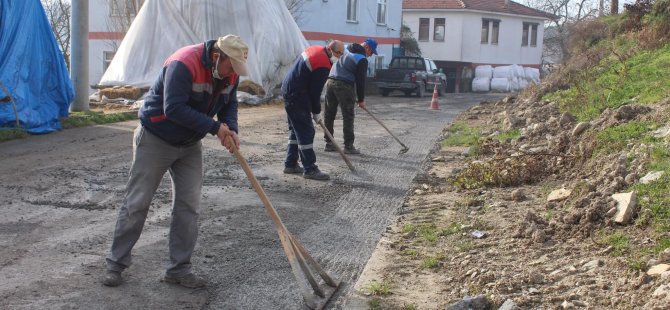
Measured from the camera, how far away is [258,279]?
5578mm

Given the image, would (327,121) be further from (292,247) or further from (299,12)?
(299,12)

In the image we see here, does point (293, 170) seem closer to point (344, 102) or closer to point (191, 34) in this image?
point (344, 102)

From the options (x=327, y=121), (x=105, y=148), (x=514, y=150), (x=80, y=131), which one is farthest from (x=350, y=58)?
(x=80, y=131)

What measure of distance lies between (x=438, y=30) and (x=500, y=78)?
5340mm

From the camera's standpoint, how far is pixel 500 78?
45250 millimetres

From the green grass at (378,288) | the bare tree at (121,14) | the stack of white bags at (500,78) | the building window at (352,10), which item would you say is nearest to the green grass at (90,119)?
the green grass at (378,288)

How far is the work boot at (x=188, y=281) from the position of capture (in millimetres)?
5258

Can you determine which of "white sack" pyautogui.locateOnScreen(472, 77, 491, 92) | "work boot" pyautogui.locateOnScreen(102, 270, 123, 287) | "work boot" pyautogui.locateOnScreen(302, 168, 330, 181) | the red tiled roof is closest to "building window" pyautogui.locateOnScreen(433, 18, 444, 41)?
the red tiled roof

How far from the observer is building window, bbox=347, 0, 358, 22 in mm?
35438

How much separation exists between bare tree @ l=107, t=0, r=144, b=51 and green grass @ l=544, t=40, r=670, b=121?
1655 centimetres

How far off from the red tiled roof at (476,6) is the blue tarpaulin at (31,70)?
3535cm

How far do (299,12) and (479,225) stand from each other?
84.4 feet

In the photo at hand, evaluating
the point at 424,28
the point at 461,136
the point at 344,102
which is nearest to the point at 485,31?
the point at 424,28

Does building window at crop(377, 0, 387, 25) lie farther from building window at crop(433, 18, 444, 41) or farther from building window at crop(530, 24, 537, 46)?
building window at crop(530, 24, 537, 46)
